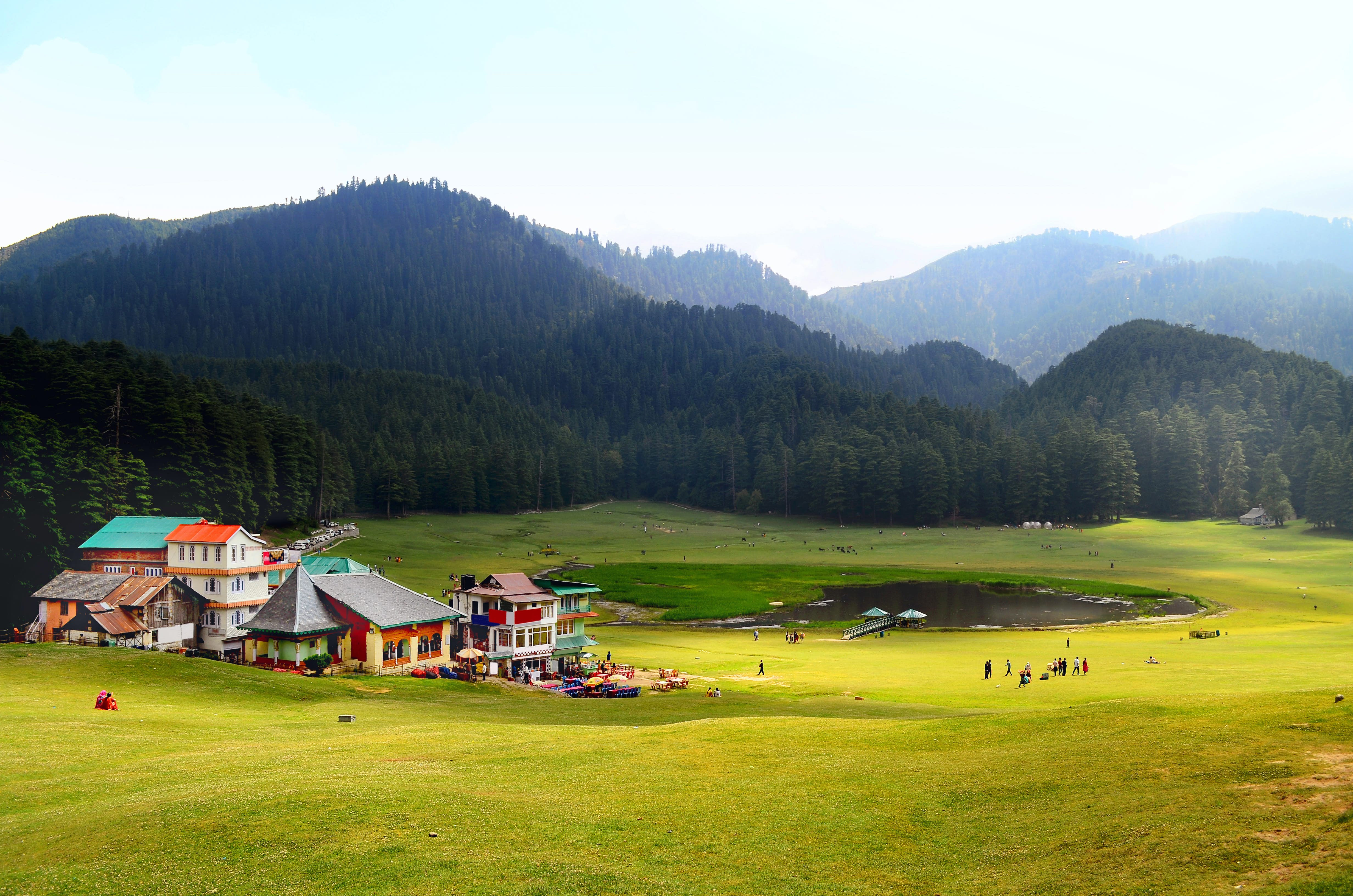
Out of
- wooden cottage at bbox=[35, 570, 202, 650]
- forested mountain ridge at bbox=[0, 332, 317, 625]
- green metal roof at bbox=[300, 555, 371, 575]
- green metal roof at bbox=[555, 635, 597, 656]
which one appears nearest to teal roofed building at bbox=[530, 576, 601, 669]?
green metal roof at bbox=[555, 635, 597, 656]

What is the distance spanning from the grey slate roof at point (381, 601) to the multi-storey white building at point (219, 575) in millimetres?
6031

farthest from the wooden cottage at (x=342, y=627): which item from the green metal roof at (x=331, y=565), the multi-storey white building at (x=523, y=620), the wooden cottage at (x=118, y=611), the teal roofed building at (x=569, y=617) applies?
the teal roofed building at (x=569, y=617)

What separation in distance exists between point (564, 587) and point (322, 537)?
69.4 metres

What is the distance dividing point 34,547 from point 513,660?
40212 mm

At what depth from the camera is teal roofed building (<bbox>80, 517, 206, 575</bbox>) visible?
2178 inches

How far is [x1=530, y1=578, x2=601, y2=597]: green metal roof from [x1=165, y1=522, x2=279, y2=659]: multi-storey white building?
56.2 ft

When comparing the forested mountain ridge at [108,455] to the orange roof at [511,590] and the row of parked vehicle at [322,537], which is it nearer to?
the row of parked vehicle at [322,537]

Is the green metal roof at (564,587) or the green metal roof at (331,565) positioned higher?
the green metal roof at (331,565)

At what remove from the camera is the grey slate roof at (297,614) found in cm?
4731

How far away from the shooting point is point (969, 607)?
81812 mm

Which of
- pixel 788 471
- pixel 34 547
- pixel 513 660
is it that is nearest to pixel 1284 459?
pixel 788 471

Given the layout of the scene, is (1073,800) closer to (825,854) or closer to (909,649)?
(825,854)

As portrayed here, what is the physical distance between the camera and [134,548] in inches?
2213

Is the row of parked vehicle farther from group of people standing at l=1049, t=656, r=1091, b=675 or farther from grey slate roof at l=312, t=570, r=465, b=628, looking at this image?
group of people standing at l=1049, t=656, r=1091, b=675
